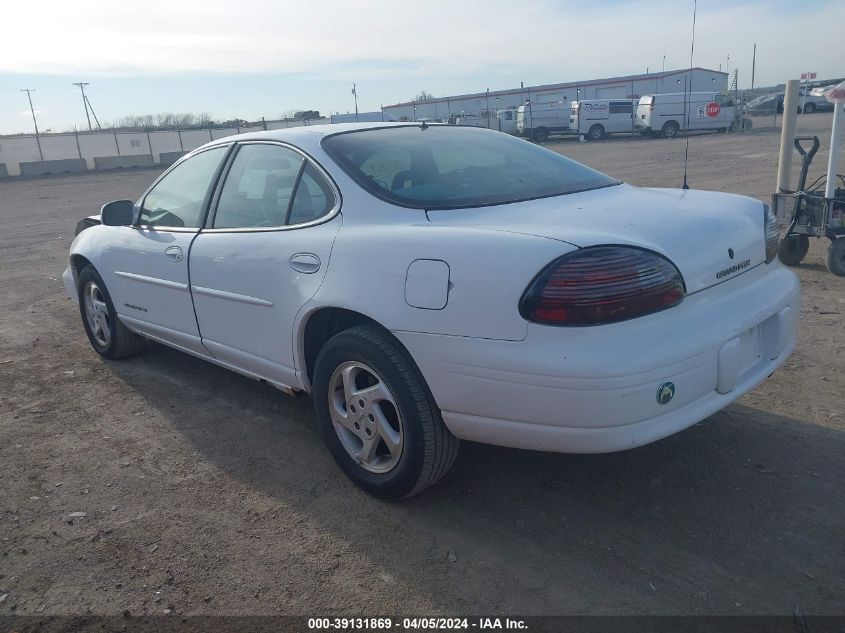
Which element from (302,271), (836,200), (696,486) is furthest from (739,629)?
(836,200)

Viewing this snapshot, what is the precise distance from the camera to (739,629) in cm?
227

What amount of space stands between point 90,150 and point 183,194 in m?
38.2

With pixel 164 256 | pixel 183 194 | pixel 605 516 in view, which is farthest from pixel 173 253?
pixel 605 516

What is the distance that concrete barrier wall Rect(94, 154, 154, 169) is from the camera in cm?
3603

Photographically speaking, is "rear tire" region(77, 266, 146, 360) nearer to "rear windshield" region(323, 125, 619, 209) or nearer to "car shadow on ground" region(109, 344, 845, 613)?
"car shadow on ground" region(109, 344, 845, 613)

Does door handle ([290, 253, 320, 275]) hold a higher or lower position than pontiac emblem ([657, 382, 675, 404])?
higher

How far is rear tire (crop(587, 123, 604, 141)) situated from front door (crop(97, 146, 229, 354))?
34.5 meters

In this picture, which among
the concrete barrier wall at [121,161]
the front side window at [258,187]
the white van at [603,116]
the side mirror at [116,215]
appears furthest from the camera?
the concrete barrier wall at [121,161]

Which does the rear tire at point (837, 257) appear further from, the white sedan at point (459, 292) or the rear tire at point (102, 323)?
the rear tire at point (102, 323)

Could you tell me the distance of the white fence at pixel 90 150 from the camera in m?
34.4

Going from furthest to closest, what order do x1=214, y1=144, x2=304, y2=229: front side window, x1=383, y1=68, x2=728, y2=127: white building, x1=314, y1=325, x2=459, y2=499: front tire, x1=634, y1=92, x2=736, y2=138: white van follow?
x1=383, y1=68, x2=728, y2=127: white building → x1=634, y1=92, x2=736, y2=138: white van → x1=214, y1=144, x2=304, y2=229: front side window → x1=314, y1=325, x2=459, y2=499: front tire

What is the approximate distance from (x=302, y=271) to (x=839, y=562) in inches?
95.0

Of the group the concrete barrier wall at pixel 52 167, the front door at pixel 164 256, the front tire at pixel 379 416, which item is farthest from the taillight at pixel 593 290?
the concrete barrier wall at pixel 52 167

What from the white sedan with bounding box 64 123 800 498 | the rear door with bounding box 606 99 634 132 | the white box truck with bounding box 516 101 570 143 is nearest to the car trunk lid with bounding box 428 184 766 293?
the white sedan with bounding box 64 123 800 498
